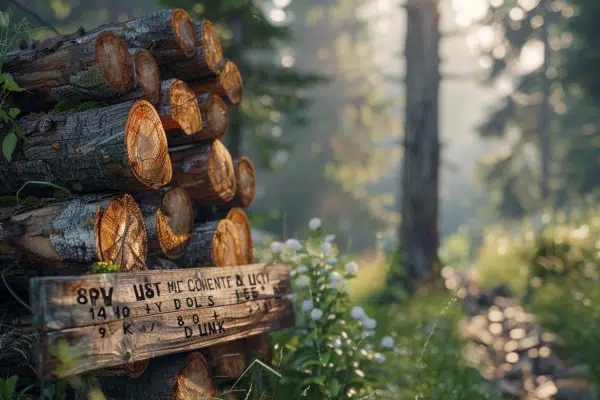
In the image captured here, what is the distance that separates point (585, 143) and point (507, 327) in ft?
35.6

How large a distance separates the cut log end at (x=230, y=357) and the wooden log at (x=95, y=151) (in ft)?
3.49

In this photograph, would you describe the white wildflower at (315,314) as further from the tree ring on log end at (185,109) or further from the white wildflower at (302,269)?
the tree ring on log end at (185,109)

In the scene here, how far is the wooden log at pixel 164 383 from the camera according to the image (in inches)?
106

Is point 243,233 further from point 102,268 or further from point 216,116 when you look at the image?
point 102,268

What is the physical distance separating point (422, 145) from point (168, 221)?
19.2ft

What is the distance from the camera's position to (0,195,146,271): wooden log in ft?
8.21

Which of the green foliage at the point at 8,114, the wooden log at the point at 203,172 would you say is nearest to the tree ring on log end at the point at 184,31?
the wooden log at the point at 203,172

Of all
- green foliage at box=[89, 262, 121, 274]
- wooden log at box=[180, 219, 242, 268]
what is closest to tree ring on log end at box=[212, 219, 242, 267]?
wooden log at box=[180, 219, 242, 268]

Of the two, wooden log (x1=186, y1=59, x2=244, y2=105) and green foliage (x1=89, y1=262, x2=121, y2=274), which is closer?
green foliage (x1=89, y1=262, x2=121, y2=274)

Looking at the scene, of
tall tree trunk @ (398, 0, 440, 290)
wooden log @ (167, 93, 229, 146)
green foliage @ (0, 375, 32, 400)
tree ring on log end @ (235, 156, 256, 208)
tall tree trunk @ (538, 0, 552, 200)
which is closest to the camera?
green foliage @ (0, 375, 32, 400)

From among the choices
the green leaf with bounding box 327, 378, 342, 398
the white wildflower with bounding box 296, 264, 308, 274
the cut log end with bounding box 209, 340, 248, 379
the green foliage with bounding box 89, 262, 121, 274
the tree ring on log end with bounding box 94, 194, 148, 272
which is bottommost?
the green leaf with bounding box 327, 378, 342, 398

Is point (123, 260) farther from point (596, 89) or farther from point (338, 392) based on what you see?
point (596, 89)

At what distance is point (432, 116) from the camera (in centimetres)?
834

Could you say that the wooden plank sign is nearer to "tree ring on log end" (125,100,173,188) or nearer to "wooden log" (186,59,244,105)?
"tree ring on log end" (125,100,173,188)
